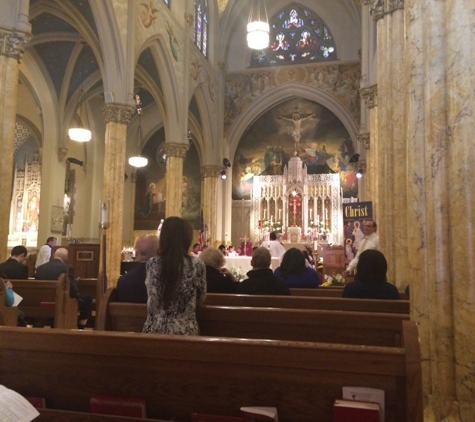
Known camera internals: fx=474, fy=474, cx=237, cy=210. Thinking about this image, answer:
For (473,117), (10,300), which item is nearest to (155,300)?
(473,117)

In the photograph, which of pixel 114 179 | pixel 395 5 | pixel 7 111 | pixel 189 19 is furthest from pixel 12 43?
pixel 189 19

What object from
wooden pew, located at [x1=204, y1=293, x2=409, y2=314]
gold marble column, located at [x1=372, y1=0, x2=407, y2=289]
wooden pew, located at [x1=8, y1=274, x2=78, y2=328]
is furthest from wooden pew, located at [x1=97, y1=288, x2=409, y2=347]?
wooden pew, located at [x1=8, y1=274, x2=78, y2=328]

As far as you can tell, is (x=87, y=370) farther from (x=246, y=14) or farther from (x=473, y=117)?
(x=246, y=14)

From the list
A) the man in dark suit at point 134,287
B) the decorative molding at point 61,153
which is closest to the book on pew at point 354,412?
the man in dark suit at point 134,287

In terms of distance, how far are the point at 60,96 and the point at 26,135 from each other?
500 centimetres

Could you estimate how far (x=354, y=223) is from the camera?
8594 mm

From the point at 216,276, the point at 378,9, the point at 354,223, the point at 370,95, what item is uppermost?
the point at 370,95

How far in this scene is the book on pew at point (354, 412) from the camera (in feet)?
5.86

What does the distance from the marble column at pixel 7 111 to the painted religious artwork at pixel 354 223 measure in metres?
6.24

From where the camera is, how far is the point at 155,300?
296 cm

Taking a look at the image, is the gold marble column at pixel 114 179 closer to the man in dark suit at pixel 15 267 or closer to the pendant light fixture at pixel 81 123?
the pendant light fixture at pixel 81 123

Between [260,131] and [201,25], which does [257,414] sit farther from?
[260,131]

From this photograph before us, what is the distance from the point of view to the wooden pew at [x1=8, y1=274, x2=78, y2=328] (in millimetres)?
6419

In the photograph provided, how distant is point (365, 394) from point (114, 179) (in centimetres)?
1137
